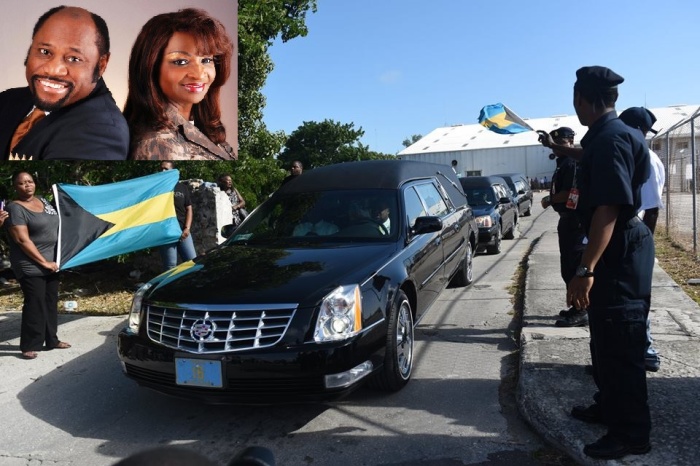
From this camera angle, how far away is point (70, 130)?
10367mm

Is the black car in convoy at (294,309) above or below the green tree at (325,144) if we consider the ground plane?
below

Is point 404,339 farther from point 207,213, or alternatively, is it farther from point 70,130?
point 70,130

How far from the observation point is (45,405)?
4.54m

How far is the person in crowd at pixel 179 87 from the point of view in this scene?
11.4 metres

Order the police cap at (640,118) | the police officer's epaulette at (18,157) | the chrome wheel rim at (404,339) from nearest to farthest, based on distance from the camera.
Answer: the chrome wheel rim at (404,339) → the police cap at (640,118) → the police officer's epaulette at (18,157)

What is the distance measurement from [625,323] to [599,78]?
1313 millimetres

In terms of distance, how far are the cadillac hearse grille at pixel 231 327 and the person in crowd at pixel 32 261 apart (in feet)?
8.87

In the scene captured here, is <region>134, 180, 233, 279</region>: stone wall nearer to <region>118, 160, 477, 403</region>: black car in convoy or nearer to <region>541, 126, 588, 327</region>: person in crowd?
<region>118, 160, 477, 403</region>: black car in convoy

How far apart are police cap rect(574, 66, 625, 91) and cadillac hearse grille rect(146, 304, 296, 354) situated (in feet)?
7.03

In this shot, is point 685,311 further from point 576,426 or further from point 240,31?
point 240,31

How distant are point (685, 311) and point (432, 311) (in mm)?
2571

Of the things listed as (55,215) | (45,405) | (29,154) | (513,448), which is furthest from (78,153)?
(513,448)

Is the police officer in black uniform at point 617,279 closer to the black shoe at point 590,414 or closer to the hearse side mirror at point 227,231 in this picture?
the black shoe at point 590,414

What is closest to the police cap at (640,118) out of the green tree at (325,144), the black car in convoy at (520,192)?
the black car in convoy at (520,192)
